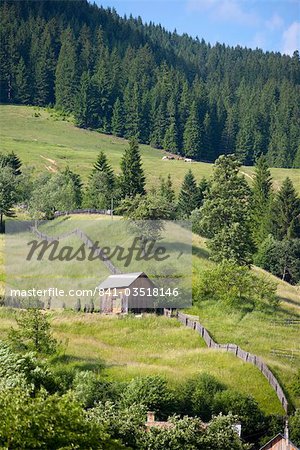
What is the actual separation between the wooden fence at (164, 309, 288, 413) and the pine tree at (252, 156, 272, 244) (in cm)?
4271

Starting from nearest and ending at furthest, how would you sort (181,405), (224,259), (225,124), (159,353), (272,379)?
1. (181,405)
2. (272,379)
3. (159,353)
4. (224,259)
5. (225,124)

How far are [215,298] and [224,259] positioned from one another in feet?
16.1

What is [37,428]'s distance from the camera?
93.4ft

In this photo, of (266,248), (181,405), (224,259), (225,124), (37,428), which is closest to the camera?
(37,428)

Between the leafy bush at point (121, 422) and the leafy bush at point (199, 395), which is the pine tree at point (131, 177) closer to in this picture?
the leafy bush at point (199, 395)

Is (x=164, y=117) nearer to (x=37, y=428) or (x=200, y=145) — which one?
(x=200, y=145)

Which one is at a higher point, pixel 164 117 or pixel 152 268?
pixel 164 117

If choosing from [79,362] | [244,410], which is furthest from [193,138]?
[244,410]

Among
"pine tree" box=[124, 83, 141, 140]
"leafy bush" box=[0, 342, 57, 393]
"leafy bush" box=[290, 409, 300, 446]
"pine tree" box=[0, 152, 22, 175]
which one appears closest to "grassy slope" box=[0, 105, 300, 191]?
"pine tree" box=[124, 83, 141, 140]

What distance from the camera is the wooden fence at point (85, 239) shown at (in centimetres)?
7056

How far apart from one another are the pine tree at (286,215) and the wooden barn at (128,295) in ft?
157

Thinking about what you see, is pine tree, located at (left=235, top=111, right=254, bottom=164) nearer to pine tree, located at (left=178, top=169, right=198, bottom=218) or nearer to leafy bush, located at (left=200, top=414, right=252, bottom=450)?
pine tree, located at (left=178, top=169, right=198, bottom=218)

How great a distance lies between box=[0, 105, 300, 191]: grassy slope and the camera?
456 feet

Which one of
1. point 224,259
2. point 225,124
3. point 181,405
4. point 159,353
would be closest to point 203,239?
point 224,259
